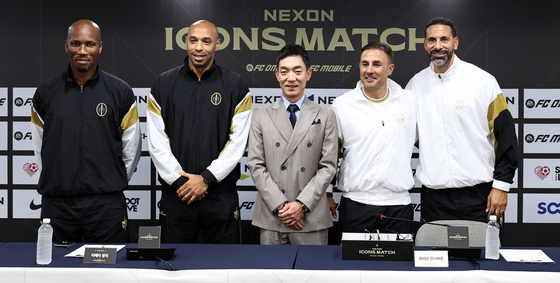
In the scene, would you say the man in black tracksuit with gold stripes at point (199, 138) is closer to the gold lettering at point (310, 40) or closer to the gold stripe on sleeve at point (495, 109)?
the gold lettering at point (310, 40)

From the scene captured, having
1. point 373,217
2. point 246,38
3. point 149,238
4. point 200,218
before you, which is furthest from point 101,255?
point 246,38

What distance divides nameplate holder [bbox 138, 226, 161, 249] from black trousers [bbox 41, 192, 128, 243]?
0.91 m

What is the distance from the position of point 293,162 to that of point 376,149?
462 mm

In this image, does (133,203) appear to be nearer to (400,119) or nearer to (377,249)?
(400,119)

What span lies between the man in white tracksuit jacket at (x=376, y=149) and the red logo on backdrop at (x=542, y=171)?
1.40m

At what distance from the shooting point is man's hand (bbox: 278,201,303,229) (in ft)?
7.57

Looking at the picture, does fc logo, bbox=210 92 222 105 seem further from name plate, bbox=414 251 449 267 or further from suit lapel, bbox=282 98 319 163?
name plate, bbox=414 251 449 267

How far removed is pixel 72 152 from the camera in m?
2.47

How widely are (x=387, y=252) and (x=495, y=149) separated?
1295mm

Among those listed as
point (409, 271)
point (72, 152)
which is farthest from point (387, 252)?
point (72, 152)

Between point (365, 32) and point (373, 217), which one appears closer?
point (373, 217)

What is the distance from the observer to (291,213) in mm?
2307

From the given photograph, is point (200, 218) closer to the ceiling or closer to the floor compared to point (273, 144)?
closer to the floor

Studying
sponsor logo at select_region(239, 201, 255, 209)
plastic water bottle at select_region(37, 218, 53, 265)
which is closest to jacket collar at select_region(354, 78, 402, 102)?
sponsor logo at select_region(239, 201, 255, 209)
